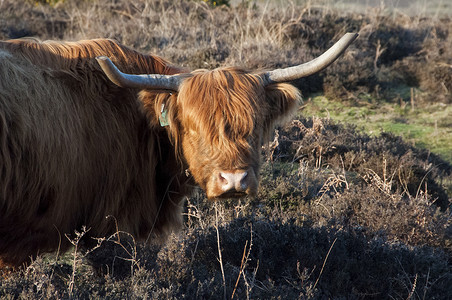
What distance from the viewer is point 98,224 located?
3.75 m

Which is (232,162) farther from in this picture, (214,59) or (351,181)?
(214,59)

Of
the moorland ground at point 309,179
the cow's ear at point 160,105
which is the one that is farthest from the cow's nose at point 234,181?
the cow's ear at point 160,105

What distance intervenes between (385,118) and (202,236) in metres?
5.67

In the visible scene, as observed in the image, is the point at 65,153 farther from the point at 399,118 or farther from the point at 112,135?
the point at 399,118

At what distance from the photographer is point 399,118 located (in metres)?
9.01

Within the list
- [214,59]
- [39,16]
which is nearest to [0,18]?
[39,16]

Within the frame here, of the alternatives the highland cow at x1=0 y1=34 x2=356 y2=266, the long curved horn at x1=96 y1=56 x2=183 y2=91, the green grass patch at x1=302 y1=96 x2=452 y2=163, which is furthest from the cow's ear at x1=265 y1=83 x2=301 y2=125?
the green grass patch at x1=302 y1=96 x2=452 y2=163

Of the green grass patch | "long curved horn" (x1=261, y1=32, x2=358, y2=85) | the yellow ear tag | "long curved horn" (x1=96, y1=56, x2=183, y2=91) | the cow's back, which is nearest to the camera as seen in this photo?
the cow's back

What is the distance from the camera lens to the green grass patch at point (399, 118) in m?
8.24

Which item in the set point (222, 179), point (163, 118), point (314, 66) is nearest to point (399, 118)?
point (314, 66)

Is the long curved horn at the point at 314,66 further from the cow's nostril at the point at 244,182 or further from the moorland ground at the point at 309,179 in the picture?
the moorland ground at the point at 309,179

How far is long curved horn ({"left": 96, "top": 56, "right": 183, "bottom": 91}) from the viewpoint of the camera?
10.9 ft

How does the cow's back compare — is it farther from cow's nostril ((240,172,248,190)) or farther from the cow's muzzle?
cow's nostril ((240,172,248,190))

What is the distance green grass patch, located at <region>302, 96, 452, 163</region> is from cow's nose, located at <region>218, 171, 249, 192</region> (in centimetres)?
486
